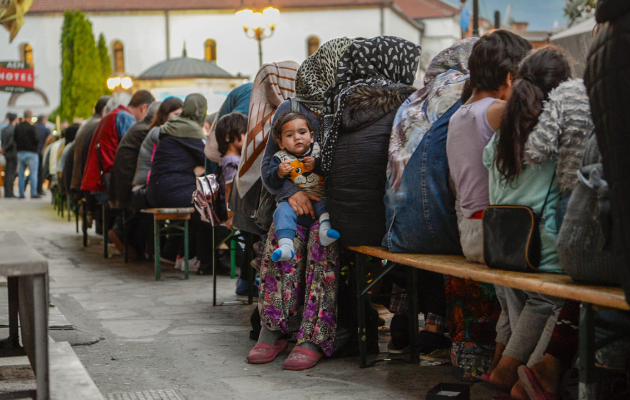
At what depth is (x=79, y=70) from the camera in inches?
1556

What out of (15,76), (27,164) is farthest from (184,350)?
(27,164)

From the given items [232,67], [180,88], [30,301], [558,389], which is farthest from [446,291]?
[232,67]

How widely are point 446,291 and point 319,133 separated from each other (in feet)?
3.82

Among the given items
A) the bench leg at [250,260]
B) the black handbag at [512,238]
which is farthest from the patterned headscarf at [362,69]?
the bench leg at [250,260]

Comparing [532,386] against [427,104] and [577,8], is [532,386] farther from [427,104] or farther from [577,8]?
[577,8]

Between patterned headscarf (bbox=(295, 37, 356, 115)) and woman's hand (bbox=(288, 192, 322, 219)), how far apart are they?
1.86 ft

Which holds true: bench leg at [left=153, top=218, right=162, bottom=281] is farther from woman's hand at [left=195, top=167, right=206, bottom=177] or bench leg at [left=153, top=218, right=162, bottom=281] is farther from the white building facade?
the white building facade

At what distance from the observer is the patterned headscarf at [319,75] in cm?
461

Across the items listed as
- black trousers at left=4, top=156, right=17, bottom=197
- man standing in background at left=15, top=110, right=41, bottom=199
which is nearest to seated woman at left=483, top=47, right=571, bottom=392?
man standing in background at left=15, top=110, right=41, bottom=199

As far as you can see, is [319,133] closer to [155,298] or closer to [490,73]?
[490,73]

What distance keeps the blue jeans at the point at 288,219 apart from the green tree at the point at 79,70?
36269mm

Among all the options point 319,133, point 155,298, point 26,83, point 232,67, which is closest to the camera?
point 319,133

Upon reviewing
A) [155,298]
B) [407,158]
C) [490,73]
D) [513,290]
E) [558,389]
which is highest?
[490,73]

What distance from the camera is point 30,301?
2.58m
